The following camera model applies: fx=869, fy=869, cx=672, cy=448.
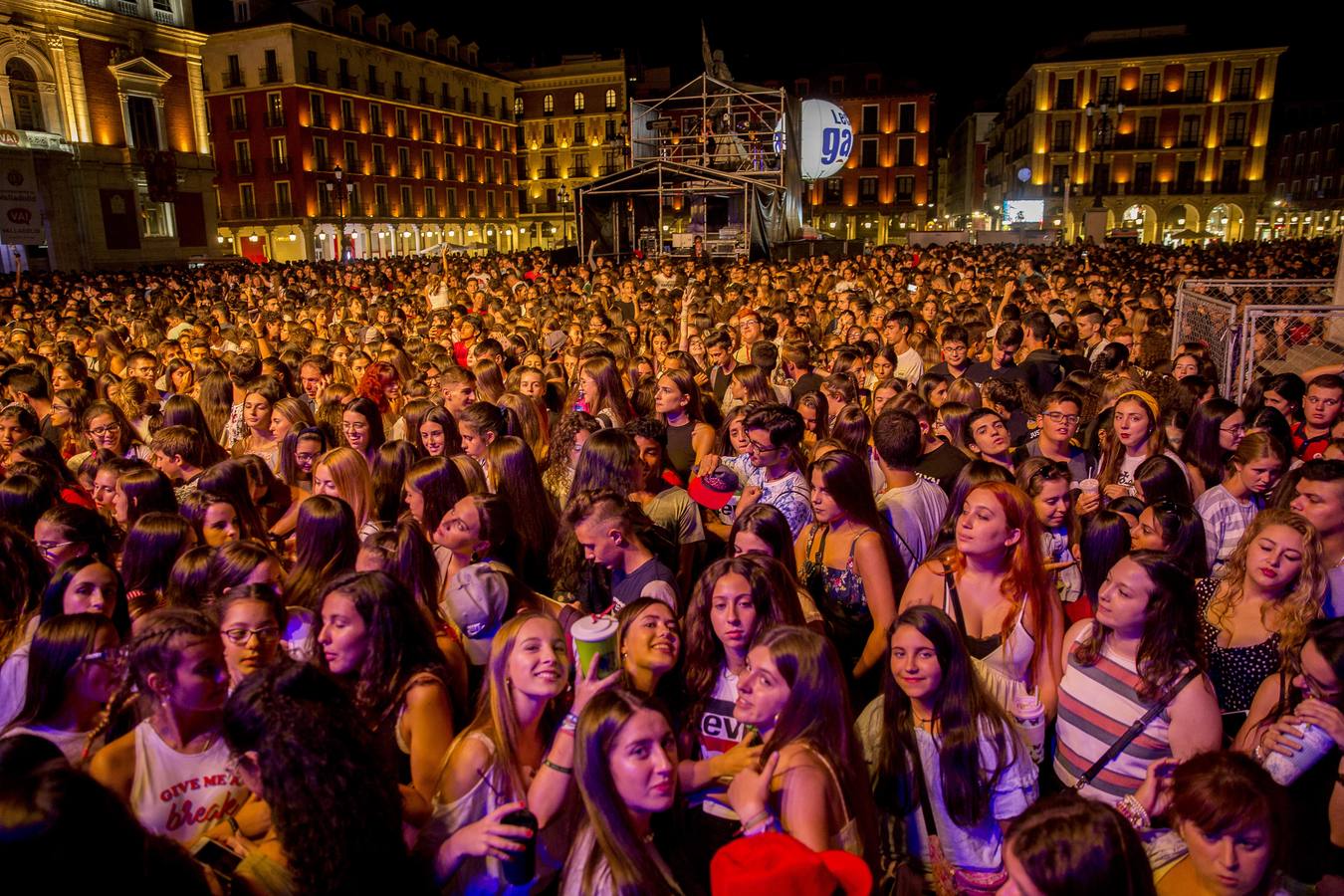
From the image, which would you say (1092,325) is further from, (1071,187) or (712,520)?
(1071,187)

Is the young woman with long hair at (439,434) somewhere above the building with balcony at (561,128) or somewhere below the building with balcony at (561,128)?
below

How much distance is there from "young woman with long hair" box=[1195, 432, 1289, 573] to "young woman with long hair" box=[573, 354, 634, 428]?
3.50 metres

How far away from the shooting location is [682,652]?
3.02m

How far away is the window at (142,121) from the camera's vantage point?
34500 mm

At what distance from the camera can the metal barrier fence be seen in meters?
7.94

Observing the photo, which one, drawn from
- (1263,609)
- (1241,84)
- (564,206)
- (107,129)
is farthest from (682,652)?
(1241,84)

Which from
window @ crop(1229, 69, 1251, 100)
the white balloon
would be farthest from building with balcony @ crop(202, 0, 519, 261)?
window @ crop(1229, 69, 1251, 100)

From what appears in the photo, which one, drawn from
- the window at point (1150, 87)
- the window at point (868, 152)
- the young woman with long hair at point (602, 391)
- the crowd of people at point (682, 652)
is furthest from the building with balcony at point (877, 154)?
Answer: the crowd of people at point (682, 652)

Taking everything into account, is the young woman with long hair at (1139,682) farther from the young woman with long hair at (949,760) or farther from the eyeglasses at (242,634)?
the eyeglasses at (242,634)

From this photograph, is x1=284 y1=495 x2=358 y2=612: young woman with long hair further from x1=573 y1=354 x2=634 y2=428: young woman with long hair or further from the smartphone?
x1=573 y1=354 x2=634 y2=428: young woman with long hair

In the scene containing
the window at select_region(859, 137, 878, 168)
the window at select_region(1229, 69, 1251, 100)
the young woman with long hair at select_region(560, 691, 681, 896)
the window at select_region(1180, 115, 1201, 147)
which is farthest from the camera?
the window at select_region(859, 137, 878, 168)

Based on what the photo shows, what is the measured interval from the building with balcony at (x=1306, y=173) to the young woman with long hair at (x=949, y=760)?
68.9 meters

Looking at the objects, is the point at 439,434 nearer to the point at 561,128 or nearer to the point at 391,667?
the point at 391,667

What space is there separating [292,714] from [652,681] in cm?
112
